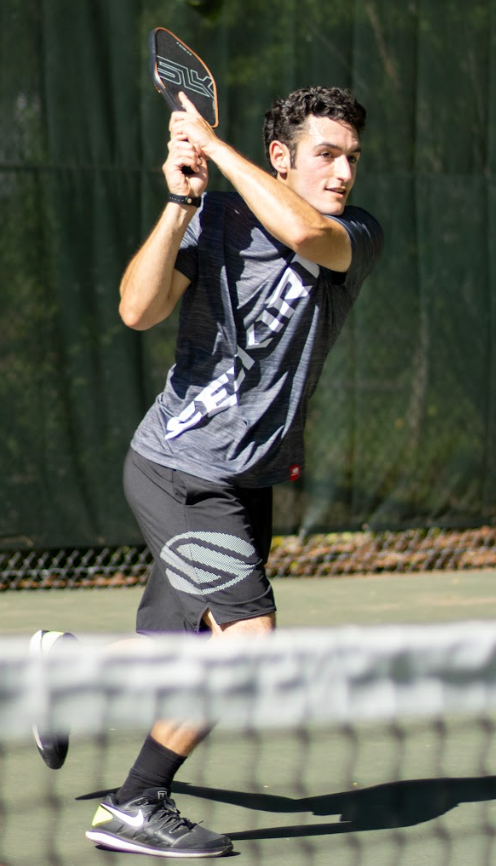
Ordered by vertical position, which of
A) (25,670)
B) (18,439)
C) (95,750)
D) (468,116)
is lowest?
(95,750)

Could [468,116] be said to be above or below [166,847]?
above

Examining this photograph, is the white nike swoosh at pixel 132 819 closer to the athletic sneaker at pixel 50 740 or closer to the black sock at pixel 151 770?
the black sock at pixel 151 770

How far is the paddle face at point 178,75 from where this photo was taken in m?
2.80

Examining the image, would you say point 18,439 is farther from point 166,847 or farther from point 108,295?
point 166,847

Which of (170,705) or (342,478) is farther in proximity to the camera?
(342,478)

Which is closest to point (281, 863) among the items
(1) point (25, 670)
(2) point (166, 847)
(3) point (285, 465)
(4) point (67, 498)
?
(2) point (166, 847)

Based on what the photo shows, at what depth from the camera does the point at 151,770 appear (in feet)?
8.80

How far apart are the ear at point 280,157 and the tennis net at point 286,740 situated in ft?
3.39

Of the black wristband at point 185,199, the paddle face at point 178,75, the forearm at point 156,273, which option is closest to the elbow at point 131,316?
the forearm at point 156,273

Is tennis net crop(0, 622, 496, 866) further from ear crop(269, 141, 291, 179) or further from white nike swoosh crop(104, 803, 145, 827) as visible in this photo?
ear crop(269, 141, 291, 179)

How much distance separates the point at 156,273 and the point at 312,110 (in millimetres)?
534

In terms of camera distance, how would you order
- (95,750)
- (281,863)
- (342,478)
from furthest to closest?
1. (342,478)
2. (95,750)
3. (281,863)

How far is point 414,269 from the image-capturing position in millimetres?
5676

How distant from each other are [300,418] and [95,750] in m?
1.19
